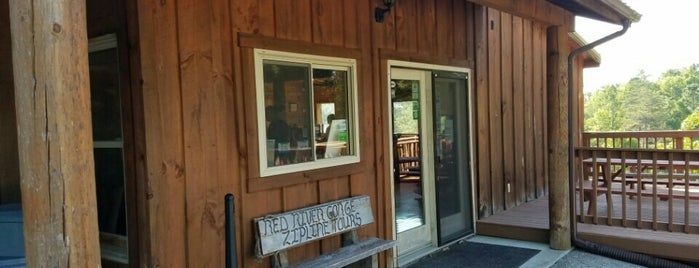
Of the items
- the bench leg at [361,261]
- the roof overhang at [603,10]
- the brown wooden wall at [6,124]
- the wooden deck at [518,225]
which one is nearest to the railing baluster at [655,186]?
the wooden deck at [518,225]

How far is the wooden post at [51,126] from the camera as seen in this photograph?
58.8 inches

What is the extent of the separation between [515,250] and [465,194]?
855mm

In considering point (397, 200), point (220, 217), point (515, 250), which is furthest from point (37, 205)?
point (515, 250)

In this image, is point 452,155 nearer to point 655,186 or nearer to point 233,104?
point 655,186

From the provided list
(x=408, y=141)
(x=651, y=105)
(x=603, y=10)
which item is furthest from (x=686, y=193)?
(x=651, y=105)

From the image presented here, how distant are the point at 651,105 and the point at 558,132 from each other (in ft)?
144

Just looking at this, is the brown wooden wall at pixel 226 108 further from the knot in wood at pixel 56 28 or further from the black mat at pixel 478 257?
the knot in wood at pixel 56 28

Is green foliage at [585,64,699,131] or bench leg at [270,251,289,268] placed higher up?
green foliage at [585,64,699,131]

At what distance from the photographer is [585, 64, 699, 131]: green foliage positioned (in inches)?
1593

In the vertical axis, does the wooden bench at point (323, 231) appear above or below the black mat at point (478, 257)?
above

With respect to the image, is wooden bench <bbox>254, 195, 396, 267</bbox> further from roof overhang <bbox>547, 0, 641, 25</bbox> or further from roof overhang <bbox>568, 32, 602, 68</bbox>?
roof overhang <bbox>568, 32, 602, 68</bbox>

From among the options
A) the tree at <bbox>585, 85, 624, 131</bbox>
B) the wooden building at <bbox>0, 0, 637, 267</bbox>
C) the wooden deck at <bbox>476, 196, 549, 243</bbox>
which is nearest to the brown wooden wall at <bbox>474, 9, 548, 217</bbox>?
the wooden deck at <bbox>476, 196, 549, 243</bbox>

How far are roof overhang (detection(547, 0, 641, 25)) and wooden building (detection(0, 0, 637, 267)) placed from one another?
0.08 ft

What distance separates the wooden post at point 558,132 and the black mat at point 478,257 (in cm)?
35
